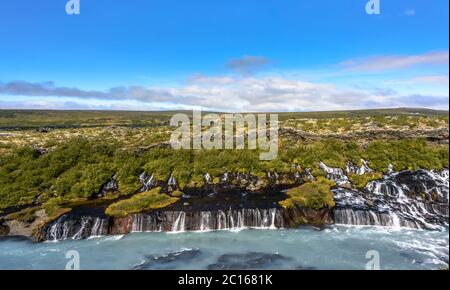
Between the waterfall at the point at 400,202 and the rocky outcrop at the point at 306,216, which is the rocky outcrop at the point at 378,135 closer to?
the waterfall at the point at 400,202

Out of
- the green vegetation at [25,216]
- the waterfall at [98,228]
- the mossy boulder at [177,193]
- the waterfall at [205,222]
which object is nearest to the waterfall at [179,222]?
the waterfall at [205,222]

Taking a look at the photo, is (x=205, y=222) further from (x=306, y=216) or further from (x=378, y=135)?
(x=378, y=135)

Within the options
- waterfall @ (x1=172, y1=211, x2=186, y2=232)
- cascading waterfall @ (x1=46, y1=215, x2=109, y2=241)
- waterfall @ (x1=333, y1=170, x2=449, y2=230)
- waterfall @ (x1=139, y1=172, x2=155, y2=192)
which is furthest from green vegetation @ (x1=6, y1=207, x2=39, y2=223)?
waterfall @ (x1=333, y1=170, x2=449, y2=230)

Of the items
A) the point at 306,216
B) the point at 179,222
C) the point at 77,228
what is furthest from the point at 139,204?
the point at 306,216

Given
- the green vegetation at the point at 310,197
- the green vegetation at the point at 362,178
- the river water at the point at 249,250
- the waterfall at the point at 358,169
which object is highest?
the waterfall at the point at 358,169

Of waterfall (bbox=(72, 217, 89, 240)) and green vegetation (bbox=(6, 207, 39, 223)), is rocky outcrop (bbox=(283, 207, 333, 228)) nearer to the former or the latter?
waterfall (bbox=(72, 217, 89, 240))
